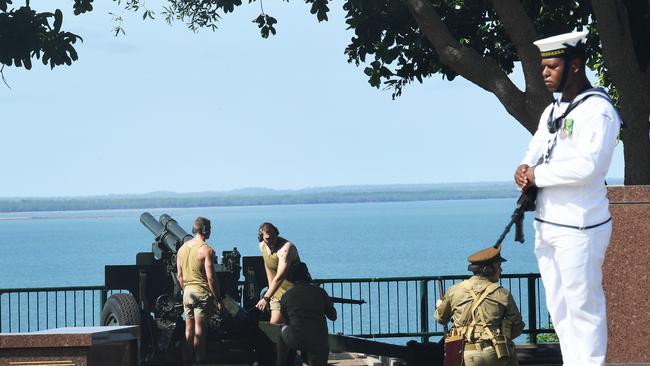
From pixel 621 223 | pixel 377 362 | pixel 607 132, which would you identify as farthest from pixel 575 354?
pixel 377 362

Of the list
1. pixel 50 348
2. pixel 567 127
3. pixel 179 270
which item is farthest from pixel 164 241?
pixel 567 127

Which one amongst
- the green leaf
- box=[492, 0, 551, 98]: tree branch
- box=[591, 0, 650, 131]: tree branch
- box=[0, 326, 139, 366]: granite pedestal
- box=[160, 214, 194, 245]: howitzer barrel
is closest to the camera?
box=[0, 326, 139, 366]: granite pedestal

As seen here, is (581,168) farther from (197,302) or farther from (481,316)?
(197,302)

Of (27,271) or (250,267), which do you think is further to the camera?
(27,271)

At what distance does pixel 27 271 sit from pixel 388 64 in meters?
162

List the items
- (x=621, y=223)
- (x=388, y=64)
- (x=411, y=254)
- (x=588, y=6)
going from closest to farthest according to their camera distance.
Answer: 1. (x=621, y=223)
2. (x=588, y=6)
3. (x=388, y=64)
4. (x=411, y=254)

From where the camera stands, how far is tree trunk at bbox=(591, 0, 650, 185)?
14633 mm

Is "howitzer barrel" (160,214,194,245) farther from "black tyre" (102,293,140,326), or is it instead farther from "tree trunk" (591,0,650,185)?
"tree trunk" (591,0,650,185)

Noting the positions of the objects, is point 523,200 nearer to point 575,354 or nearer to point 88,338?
point 575,354

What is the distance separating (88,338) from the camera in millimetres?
10773

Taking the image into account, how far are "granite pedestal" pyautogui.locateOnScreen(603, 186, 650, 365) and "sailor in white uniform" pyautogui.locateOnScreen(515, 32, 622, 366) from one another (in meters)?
4.02

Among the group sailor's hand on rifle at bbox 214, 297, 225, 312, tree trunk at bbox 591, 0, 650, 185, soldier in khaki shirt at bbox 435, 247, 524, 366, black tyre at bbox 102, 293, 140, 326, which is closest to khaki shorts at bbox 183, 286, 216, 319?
sailor's hand on rifle at bbox 214, 297, 225, 312

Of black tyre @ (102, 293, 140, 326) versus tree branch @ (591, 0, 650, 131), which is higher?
tree branch @ (591, 0, 650, 131)

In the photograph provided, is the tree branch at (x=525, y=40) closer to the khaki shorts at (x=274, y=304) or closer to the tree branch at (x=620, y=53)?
the tree branch at (x=620, y=53)
